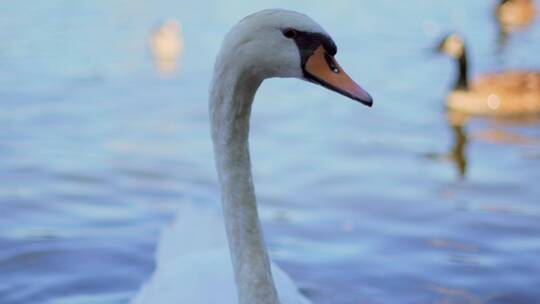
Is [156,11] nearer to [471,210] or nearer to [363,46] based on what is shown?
[363,46]

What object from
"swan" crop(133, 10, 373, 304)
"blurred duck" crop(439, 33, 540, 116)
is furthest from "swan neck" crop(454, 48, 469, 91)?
"swan" crop(133, 10, 373, 304)

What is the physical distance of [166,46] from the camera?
42.0ft

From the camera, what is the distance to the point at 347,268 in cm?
622

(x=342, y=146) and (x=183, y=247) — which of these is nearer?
(x=183, y=247)

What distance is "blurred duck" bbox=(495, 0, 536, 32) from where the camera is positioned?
16.7m

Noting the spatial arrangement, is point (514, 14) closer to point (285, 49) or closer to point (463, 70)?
point (463, 70)

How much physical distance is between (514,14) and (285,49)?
1466cm

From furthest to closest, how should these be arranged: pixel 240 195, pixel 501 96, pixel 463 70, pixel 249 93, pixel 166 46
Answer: pixel 166 46, pixel 463 70, pixel 501 96, pixel 240 195, pixel 249 93

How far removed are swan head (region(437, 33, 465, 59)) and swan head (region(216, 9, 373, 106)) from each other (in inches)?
360

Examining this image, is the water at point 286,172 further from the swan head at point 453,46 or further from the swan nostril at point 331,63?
the swan nostril at point 331,63

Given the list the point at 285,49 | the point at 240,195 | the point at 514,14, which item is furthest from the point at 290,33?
the point at 514,14

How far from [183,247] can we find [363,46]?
347 inches

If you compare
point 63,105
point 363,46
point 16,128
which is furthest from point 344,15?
point 16,128

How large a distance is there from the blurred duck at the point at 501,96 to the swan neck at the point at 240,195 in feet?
26.0
